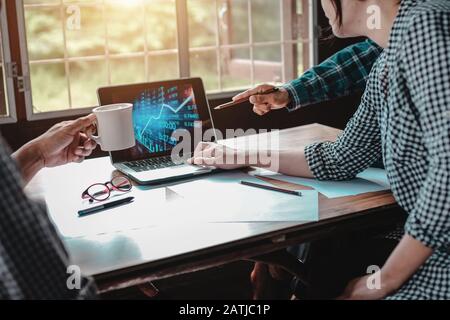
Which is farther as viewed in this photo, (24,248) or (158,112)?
(158,112)

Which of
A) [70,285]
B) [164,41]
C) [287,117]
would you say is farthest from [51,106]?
[70,285]

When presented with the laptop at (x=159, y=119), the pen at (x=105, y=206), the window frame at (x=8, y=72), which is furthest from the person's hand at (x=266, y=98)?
the window frame at (x=8, y=72)

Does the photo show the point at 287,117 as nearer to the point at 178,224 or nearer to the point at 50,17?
the point at 178,224

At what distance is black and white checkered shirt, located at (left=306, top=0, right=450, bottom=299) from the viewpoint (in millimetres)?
1091

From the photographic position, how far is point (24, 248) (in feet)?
2.95

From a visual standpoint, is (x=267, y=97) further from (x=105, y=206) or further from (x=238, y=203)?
(x=105, y=206)

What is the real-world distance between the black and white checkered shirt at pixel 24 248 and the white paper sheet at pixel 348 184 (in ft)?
2.56

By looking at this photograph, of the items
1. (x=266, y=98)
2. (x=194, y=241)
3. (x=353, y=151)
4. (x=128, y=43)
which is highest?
(x=128, y=43)

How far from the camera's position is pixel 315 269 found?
5.00 feet

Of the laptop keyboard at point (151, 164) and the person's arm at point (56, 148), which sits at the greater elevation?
the person's arm at point (56, 148)

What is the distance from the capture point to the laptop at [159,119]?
1.79m

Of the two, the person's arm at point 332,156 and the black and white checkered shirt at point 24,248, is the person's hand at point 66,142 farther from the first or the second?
the black and white checkered shirt at point 24,248

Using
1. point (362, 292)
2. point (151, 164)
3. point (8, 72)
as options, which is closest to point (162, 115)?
point (151, 164)

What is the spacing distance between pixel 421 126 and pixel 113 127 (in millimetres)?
828
